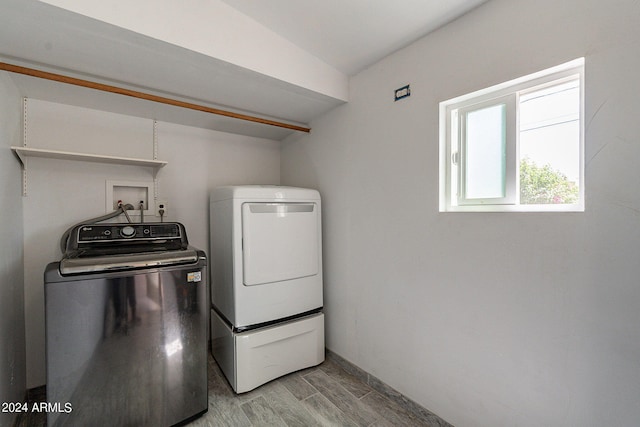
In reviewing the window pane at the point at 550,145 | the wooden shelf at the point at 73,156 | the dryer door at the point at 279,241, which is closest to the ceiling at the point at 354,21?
the window pane at the point at 550,145

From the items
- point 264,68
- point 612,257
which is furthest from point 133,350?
point 612,257

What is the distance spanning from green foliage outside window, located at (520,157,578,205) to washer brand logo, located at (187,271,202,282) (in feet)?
5.98

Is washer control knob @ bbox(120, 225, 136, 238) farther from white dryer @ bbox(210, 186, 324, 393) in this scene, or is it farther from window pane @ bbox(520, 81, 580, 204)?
window pane @ bbox(520, 81, 580, 204)

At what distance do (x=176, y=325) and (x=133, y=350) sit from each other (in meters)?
0.22

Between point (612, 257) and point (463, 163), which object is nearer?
point (612, 257)

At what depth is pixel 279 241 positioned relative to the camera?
2062 millimetres

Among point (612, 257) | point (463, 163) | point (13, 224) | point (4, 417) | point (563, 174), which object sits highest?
point (463, 163)

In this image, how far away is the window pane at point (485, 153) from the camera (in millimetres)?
1407

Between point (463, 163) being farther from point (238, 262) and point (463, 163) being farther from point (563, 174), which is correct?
point (238, 262)

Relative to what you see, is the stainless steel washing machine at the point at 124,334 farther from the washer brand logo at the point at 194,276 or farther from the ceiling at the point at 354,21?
the ceiling at the point at 354,21

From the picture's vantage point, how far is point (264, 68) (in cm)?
Answer: 171

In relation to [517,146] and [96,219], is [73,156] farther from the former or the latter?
[517,146]

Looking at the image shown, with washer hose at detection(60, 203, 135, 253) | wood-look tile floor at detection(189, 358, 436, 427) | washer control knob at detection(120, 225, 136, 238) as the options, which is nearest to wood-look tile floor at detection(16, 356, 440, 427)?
wood-look tile floor at detection(189, 358, 436, 427)

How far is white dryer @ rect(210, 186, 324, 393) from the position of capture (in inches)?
75.4
